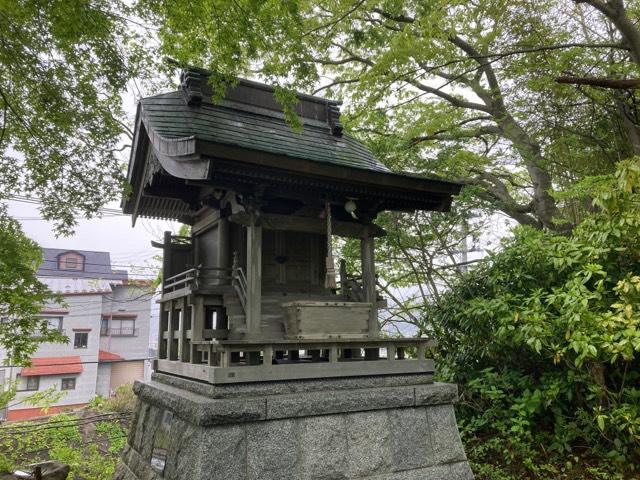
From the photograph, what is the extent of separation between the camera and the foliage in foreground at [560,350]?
502cm

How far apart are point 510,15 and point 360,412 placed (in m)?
8.98

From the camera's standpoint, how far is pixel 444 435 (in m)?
5.04

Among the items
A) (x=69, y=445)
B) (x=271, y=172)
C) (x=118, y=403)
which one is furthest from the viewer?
(x=118, y=403)

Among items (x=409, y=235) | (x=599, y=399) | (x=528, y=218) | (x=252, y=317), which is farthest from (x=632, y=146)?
(x=252, y=317)

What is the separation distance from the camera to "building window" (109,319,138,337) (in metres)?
19.7

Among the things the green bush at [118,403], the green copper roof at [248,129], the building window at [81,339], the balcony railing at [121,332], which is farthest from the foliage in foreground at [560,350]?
the balcony railing at [121,332]

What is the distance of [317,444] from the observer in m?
4.32

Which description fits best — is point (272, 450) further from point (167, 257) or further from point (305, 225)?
point (167, 257)

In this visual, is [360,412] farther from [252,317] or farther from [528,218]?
[528,218]

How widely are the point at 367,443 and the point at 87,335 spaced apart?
16683mm

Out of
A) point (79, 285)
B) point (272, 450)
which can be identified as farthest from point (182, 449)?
point (79, 285)

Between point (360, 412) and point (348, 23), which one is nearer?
point (360, 412)

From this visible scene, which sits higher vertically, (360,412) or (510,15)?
(510,15)

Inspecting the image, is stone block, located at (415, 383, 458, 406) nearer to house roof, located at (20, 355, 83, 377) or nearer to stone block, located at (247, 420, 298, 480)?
stone block, located at (247, 420, 298, 480)
